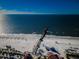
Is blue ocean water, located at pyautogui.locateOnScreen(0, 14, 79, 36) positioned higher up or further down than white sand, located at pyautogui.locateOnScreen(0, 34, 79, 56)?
higher up

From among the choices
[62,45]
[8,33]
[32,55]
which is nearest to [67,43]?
[62,45]

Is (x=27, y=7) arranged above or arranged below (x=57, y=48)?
above

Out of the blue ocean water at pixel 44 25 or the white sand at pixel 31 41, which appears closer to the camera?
the white sand at pixel 31 41

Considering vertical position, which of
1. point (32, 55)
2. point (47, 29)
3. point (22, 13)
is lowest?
point (32, 55)

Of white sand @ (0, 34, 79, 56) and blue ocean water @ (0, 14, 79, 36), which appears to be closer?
white sand @ (0, 34, 79, 56)

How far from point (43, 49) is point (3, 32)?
1.08 metres

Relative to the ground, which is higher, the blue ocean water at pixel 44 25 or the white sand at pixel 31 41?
the blue ocean water at pixel 44 25

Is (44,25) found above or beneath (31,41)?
above

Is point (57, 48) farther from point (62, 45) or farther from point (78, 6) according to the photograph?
point (78, 6)

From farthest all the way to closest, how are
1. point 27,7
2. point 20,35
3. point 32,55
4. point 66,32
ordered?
point 66,32 → point 20,35 → point 27,7 → point 32,55

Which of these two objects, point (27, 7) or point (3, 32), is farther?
point (3, 32)

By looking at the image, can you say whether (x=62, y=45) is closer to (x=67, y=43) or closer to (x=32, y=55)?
(x=67, y=43)

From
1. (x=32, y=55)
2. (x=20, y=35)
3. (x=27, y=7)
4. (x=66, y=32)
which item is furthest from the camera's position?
(x=66, y=32)

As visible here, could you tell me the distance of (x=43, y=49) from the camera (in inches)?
160
